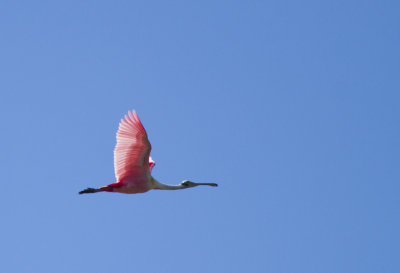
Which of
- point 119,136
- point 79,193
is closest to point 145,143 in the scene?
point 119,136

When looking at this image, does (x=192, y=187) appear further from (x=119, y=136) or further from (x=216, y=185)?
(x=119, y=136)

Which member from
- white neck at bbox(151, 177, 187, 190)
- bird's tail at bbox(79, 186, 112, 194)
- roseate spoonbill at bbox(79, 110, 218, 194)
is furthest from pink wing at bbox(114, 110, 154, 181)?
white neck at bbox(151, 177, 187, 190)

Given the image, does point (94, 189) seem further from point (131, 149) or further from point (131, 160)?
point (131, 149)

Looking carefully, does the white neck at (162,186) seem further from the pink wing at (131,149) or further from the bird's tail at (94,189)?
the bird's tail at (94,189)

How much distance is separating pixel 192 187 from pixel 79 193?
322 cm

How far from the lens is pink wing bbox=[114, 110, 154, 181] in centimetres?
2198

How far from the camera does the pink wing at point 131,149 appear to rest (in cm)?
2198

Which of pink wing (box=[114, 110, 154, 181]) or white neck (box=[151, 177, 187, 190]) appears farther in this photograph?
white neck (box=[151, 177, 187, 190])

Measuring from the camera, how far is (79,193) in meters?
22.9

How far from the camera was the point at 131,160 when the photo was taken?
22422 mm

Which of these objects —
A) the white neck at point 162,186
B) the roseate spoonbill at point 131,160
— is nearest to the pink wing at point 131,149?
the roseate spoonbill at point 131,160

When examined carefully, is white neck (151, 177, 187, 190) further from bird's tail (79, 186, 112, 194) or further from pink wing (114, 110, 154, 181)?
bird's tail (79, 186, 112, 194)

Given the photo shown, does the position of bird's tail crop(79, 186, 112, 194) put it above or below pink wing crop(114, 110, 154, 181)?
below

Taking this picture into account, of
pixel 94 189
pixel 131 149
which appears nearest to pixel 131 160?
pixel 131 149
